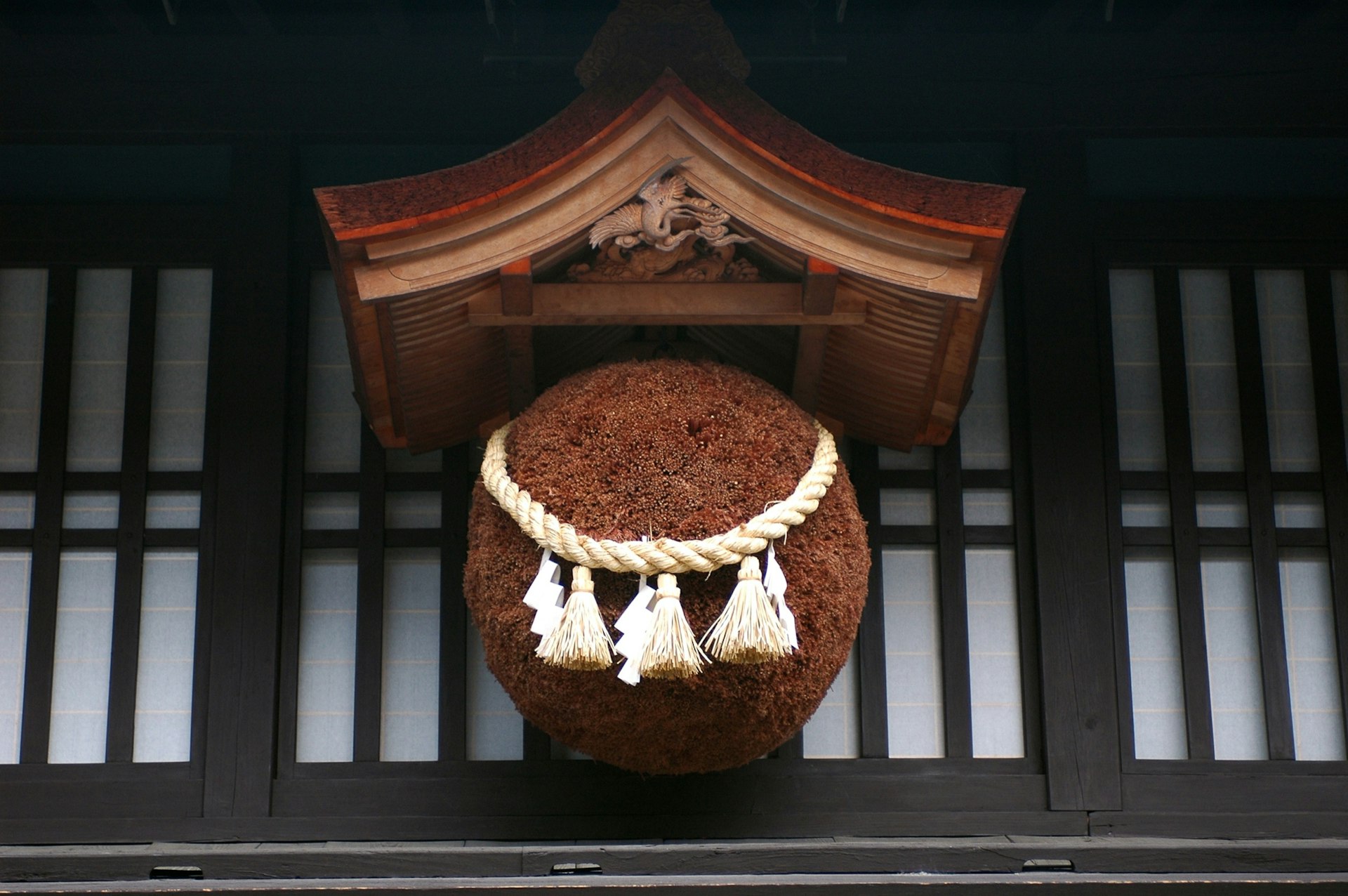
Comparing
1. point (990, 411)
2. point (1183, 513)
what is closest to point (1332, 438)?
point (1183, 513)

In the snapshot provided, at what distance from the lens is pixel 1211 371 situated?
3.77 meters

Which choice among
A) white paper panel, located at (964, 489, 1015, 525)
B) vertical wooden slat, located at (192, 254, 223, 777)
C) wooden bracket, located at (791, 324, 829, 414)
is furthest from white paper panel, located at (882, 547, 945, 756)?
vertical wooden slat, located at (192, 254, 223, 777)

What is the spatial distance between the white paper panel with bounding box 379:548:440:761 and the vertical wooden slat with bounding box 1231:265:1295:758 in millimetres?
2430

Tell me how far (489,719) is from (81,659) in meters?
→ 1.20

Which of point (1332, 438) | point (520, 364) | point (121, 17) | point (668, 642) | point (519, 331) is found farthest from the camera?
point (1332, 438)

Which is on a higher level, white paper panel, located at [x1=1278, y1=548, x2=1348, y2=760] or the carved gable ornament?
the carved gable ornament

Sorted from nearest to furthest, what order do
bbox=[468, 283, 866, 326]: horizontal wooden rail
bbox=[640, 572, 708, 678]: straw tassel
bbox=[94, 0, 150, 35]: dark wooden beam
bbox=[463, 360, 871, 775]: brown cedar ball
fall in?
bbox=[640, 572, 708, 678]: straw tassel, bbox=[463, 360, 871, 775]: brown cedar ball, bbox=[468, 283, 866, 326]: horizontal wooden rail, bbox=[94, 0, 150, 35]: dark wooden beam

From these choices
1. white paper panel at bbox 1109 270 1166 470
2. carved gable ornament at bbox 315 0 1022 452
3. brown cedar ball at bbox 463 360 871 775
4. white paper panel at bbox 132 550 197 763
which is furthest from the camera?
white paper panel at bbox 1109 270 1166 470

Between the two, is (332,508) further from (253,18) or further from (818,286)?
(818,286)

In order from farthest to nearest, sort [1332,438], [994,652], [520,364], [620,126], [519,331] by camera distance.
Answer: [1332,438]
[994,652]
[520,364]
[519,331]
[620,126]

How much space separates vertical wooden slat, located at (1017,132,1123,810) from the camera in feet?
11.4

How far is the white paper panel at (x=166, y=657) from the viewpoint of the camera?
11.5ft

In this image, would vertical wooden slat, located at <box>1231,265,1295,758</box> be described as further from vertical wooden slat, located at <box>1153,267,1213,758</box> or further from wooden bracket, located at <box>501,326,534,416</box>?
wooden bracket, located at <box>501,326,534,416</box>

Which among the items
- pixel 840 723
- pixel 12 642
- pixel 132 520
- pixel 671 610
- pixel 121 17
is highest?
pixel 121 17
